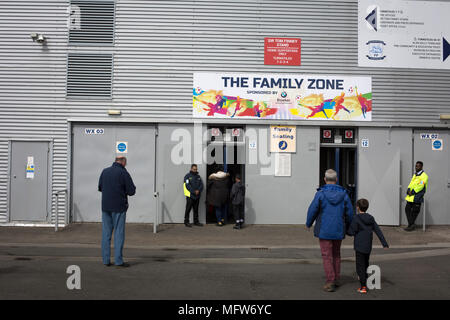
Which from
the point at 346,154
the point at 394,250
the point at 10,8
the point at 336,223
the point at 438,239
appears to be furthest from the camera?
the point at 346,154

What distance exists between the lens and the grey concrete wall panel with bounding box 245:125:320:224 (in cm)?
1326

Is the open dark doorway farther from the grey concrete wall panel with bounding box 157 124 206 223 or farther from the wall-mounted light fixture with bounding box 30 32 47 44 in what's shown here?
the wall-mounted light fixture with bounding box 30 32 47 44

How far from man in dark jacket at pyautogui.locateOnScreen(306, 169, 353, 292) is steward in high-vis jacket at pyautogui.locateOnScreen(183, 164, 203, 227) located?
21.2 ft

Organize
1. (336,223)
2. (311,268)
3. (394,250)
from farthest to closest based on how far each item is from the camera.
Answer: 1. (394,250)
2. (311,268)
3. (336,223)

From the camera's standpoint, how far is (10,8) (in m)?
13.0

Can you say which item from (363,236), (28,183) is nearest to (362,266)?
(363,236)

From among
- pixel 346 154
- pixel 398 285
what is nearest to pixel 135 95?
pixel 346 154

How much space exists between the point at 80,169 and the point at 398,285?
969cm

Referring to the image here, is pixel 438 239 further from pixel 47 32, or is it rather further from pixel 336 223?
pixel 47 32

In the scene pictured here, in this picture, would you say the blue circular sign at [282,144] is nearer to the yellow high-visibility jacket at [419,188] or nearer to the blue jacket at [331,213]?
the yellow high-visibility jacket at [419,188]

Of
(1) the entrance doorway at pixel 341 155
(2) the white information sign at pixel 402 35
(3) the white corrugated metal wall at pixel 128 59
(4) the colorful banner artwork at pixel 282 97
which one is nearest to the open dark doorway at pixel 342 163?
(1) the entrance doorway at pixel 341 155

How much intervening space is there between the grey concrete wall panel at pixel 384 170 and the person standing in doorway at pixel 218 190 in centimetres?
421

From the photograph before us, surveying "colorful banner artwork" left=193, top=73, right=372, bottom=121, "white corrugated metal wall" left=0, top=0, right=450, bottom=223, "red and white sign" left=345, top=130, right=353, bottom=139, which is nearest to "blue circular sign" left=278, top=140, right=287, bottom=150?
"colorful banner artwork" left=193, top=73, right=372, bottom=121

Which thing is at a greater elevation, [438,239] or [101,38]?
[101,38]
